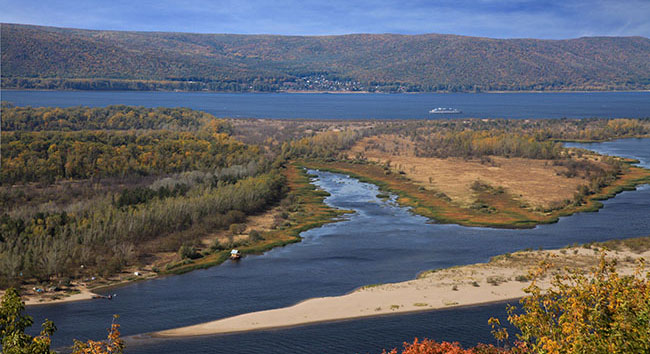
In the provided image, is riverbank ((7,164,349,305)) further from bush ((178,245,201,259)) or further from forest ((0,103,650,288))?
forest ((0,103,650,288))

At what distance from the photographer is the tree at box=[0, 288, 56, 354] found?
60.3ft

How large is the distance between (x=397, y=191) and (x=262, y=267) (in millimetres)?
41664

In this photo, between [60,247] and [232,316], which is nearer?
[232,316]

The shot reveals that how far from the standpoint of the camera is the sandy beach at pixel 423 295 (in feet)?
141

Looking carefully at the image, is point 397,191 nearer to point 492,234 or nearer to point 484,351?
point 492,234

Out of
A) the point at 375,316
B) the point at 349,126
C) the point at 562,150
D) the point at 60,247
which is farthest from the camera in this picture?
the point at 349,126

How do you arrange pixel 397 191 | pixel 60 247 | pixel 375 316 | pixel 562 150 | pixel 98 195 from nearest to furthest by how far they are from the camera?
pixel 375 316 < pixel 60 247 < pixel 98 195 < pixel 397 191 < pixel 562 150

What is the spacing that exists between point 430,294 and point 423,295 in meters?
0.58

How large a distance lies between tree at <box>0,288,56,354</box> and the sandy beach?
70.7 feet

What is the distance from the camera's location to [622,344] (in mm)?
18047

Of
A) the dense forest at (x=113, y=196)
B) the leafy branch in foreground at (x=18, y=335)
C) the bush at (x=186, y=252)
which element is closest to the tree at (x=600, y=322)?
the leafy branch in foreground at (x=18, y=335)

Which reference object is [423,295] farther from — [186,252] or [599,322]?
[599,322]

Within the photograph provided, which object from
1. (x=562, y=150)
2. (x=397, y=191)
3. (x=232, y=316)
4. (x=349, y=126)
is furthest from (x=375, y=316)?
(x=349, y=126)

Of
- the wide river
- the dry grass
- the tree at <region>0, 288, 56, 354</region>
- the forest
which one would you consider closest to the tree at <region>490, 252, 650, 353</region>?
the tree at <region>0, 288, 56, 354</region>
